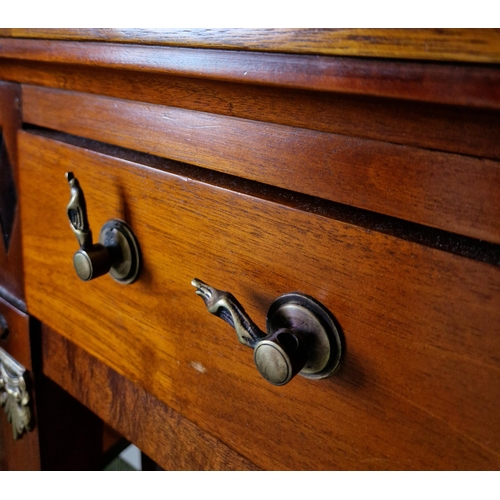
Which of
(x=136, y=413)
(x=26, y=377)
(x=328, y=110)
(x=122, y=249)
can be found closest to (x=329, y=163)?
(x=328, y=110)

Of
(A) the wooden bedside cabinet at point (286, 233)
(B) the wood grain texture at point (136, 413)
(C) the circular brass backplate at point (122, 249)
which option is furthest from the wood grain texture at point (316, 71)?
(B) the wood grain texture at point (136, 413)

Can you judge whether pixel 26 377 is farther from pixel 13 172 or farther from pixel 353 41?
pixel 353 41

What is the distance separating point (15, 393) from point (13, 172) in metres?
0.23

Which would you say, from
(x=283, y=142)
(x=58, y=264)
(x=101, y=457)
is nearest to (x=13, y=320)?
(x=58, y=264)

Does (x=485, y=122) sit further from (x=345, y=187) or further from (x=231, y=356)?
(x=231, y=356)

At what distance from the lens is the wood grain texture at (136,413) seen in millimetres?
385

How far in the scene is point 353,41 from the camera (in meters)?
0.22

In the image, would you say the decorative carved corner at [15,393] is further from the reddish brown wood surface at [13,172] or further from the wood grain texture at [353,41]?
the wood grain texture at [353,41]

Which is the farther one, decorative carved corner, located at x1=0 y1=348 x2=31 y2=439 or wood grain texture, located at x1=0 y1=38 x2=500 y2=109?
decorative carved corner, located at x1=0 y1=348 x2=31 y2=439

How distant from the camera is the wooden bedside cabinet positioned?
228mm

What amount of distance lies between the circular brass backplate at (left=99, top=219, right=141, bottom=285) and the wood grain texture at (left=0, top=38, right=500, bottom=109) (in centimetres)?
11

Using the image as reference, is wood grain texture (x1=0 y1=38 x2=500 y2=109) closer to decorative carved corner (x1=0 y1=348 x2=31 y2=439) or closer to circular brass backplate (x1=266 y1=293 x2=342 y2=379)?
circular brass backplate (x1=266 y1=293 x2=342 y2=379)

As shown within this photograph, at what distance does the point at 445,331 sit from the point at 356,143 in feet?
0.32

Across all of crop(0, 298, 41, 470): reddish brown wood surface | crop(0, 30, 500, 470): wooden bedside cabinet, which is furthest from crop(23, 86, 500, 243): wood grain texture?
crop(0, 298, 41, 470): reddish brown wood surface
